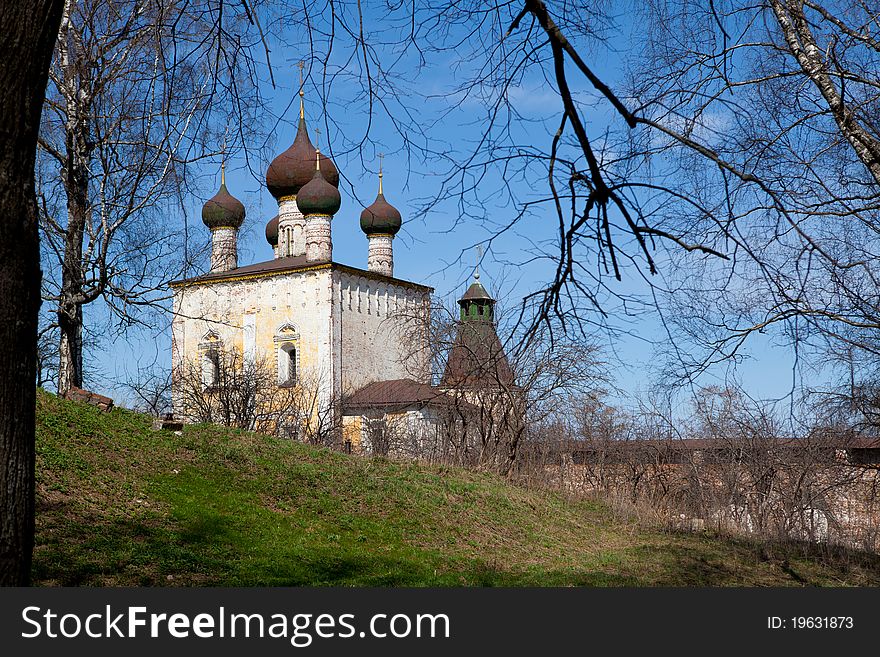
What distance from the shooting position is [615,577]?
1130 cm

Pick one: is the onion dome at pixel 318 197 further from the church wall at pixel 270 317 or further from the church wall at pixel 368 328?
the church wall at pixel 368 328

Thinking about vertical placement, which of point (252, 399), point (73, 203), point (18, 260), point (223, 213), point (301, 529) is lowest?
point (301, 529)

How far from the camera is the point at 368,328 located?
41281 millimetres

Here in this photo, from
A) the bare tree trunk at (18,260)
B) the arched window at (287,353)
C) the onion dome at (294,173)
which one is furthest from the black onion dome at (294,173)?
the bare tree trunk at (18,260)

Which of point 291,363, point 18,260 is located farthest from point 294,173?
point 18,260

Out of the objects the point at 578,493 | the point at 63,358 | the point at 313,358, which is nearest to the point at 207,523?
the point at 63,358

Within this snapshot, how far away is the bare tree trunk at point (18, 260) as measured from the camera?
2988 mm

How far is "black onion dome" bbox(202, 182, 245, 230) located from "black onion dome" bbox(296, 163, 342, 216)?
2973 mm

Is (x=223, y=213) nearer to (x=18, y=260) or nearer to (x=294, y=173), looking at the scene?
(x=294, y=173)

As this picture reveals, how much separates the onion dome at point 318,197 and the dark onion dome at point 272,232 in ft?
13.9

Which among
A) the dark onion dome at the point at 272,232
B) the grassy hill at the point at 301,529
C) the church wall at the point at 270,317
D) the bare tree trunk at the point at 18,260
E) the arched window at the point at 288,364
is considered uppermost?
the dark onion dome at the point at 272,232

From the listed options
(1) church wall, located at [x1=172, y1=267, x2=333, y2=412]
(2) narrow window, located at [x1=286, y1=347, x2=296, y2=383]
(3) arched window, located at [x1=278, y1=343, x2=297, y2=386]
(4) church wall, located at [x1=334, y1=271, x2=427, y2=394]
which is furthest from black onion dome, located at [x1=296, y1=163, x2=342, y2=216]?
(2) narrow window, located at [x1=286, y1=347, x2=296, y2=383]

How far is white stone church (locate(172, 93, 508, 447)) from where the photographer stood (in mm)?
38844

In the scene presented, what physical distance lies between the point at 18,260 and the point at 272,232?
41.6 metres
